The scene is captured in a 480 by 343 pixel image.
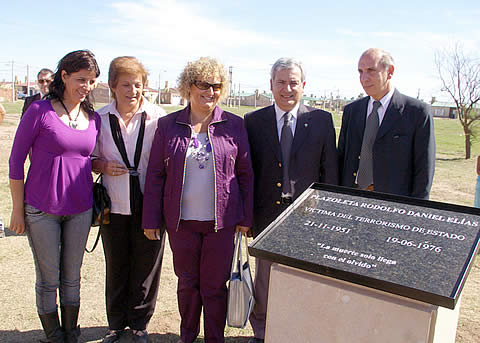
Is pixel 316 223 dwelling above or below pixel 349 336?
above

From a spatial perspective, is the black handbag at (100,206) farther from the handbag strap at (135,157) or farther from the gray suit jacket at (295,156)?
the gray suit jacket at (295,156)

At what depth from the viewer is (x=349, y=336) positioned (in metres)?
1.99

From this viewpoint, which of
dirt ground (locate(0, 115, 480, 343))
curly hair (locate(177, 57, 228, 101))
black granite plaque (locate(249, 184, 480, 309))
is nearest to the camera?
black granite plaque (locate(249, 184, 480, 309))

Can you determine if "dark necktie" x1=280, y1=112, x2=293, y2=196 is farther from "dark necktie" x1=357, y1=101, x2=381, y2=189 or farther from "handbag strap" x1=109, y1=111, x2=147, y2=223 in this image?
"handbag strap" x1=109, y1=111, x2=147, y2=223

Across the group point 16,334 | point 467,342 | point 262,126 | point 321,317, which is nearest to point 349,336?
point 321,317

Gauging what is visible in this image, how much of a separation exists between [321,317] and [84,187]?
1.88m

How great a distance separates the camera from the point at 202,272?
3223mm

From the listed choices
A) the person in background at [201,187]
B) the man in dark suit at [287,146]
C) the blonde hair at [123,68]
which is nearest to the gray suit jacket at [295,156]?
the man in dark suit at [287,146]

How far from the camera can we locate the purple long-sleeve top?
2.88m

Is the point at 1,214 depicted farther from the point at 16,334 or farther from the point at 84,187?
the point at 84,187

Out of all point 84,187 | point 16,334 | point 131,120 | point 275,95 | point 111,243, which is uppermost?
point 275,95

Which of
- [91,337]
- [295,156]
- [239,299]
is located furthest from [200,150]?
[91,337]

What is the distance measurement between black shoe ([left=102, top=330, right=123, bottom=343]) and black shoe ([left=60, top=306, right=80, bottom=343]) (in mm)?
251

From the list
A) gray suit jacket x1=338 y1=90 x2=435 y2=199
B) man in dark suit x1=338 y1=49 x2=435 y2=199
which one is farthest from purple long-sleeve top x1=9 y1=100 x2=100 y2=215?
gray suit jacket x1=338 y1=90 x2=435 y2=199
